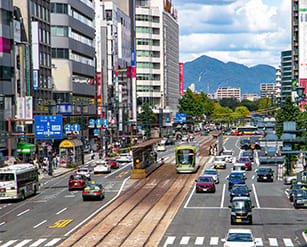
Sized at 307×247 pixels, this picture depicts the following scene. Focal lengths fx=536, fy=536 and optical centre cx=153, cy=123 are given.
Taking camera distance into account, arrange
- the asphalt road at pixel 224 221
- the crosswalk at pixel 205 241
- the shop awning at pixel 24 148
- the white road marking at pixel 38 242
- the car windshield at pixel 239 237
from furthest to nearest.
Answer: the shop awning at pixel 24 148, the asphalt road at pixel 224 221, the white road marking at pixel 38 242, the crosswalk at pixel 205 241, the car windshield at pixel 239 237

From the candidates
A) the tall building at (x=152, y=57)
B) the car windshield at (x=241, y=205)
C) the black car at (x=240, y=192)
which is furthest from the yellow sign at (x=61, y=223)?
the tall building at (x=152, y=57)

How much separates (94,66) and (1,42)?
161ft

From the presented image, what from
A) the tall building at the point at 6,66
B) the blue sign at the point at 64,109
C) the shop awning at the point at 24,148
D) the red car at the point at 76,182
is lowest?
the red car at the point at 76,182

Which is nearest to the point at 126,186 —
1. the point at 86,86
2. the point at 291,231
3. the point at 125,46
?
the point at 291,231

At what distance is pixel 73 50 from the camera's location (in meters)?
111

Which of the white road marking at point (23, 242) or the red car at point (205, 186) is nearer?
the white road marking at point (23, 242)

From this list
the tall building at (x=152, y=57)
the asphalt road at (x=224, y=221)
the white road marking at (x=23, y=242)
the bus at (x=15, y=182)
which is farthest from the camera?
the tall building at (x=152, y=57)

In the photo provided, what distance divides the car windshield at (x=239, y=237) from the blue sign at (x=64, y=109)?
2902 inches

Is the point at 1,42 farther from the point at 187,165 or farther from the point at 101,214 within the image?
the point at 101,214

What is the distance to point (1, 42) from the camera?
7725 cm

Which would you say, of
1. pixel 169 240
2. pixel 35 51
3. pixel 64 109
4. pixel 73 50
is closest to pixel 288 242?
pixel 169 240

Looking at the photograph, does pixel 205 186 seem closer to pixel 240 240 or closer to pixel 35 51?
pixel 240 240

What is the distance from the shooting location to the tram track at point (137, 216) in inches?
1293

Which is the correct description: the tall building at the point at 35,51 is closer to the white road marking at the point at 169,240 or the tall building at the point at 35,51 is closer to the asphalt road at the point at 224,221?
the asphalt road at the point at 224,221
